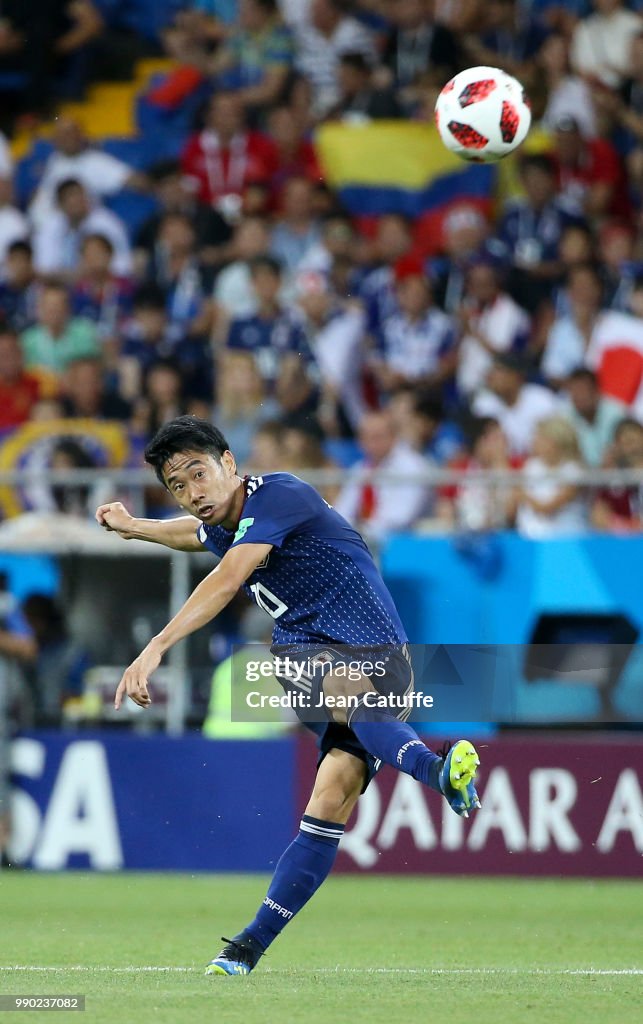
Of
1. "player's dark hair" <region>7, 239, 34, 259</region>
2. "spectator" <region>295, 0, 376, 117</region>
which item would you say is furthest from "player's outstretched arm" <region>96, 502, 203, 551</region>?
"spectator" <region>295, 0, 376, 117</region>

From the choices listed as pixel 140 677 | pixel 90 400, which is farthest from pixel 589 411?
pixel 140 677

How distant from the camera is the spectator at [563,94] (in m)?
15.1

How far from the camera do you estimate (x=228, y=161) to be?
15648mm

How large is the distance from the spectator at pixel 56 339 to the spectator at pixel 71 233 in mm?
942

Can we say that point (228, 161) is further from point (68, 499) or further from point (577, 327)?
point (68, 499)

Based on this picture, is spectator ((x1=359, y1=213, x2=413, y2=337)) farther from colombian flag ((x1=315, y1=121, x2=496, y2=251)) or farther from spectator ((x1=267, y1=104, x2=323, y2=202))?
spectator ((x1=267, y1=104, x2=323, y2=202))

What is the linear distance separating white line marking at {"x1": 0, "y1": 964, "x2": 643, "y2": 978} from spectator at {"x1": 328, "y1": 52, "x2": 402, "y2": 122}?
33.8 ft

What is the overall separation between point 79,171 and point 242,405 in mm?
4014

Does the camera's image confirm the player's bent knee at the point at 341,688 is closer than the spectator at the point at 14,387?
Yes

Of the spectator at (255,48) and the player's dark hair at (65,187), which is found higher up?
the spectator at (255,48)

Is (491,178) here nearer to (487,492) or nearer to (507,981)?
(487,492)

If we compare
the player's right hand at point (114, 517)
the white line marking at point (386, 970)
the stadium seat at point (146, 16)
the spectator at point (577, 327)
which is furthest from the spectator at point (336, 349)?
the white line marking at point (386, 970)

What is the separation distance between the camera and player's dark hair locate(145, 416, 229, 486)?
6199mm

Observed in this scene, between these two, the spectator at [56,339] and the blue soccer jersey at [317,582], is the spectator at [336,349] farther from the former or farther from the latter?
the blue soccer jersey at [317,582]
